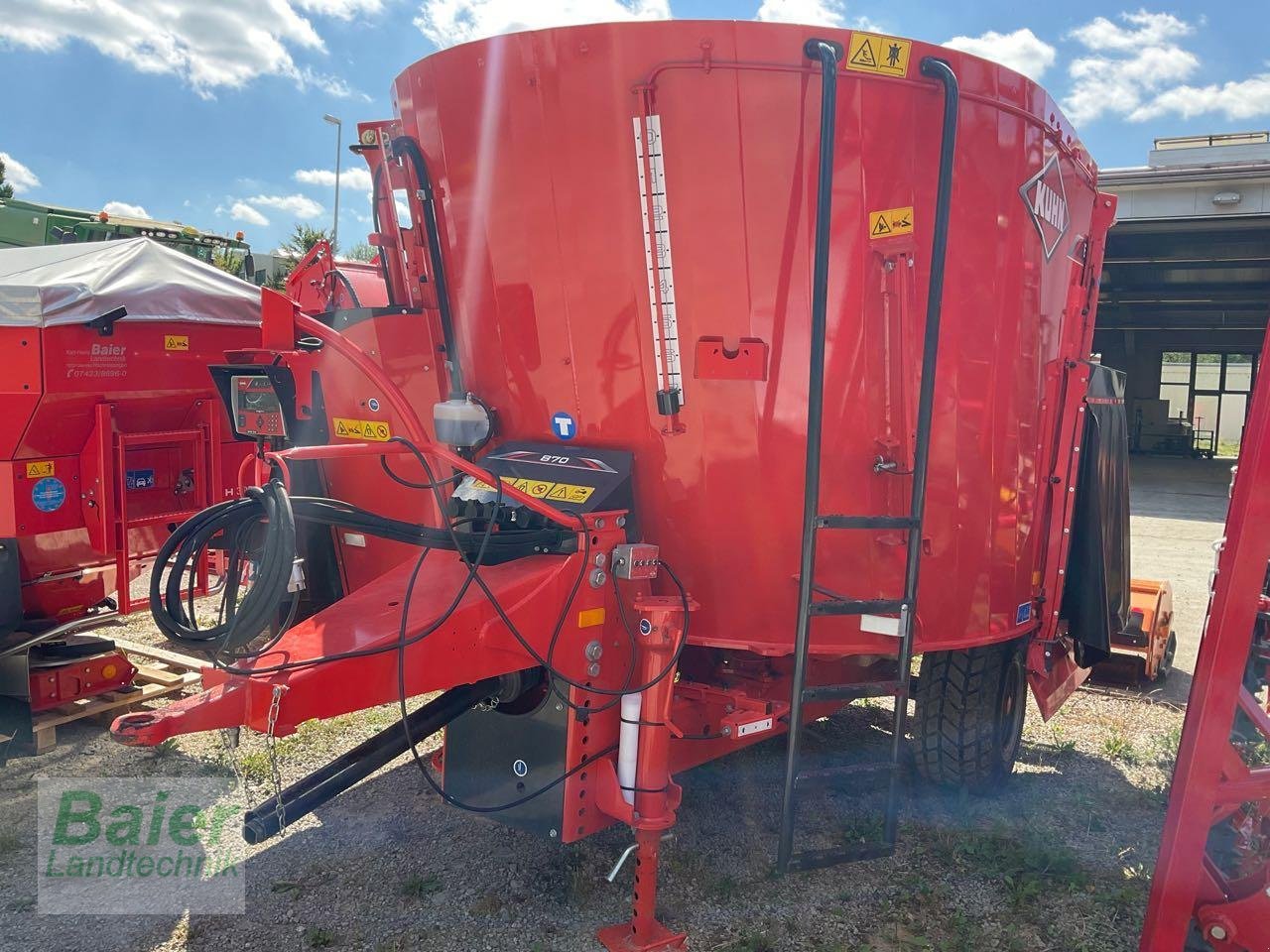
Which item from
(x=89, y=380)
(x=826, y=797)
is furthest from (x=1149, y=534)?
(x=89, y=380)

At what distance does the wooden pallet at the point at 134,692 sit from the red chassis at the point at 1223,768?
3872mm

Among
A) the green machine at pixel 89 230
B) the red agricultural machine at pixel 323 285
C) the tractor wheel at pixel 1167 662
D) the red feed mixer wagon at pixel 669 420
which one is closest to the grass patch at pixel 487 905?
the red feed mixer wagon at pixel 669 420

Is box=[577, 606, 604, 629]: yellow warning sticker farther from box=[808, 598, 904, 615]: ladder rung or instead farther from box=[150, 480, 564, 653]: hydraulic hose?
box=[808, 598, 904, 615]: ladder rung

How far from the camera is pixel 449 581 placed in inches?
119

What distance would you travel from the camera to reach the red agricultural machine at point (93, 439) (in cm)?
448

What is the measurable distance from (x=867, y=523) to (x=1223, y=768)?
3.72 ft

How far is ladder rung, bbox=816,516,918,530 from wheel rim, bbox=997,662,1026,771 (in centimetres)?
141

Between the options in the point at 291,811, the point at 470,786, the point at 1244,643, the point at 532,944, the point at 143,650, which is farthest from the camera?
the point at 143,650

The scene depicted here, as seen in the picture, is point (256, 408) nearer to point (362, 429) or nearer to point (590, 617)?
point (362, 429)

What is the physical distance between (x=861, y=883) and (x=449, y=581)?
1891mm

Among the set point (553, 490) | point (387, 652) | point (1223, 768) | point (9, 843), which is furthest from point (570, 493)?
point (9, 843)

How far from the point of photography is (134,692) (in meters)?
5.09

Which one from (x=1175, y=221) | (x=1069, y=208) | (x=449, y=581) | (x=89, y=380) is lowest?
(x=449, y=581)

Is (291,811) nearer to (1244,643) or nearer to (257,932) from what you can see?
(257,932)
